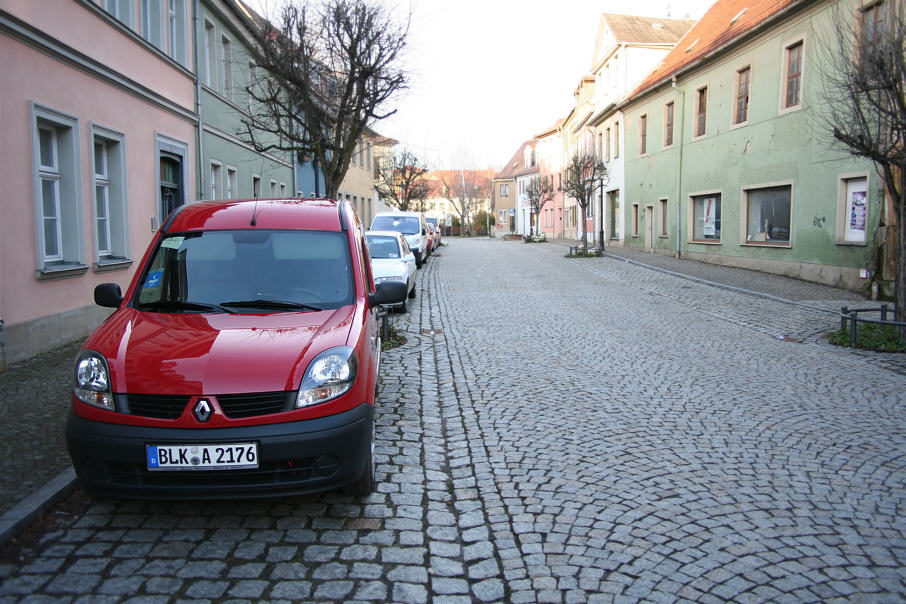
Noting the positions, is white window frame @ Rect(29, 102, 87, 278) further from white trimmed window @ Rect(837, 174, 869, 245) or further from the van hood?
white trimmed window @ Rect(837, 174, 869, 245)

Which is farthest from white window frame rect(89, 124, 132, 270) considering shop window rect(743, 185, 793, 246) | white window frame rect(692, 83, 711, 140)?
white window frame rect(692, 83, 711, 140)

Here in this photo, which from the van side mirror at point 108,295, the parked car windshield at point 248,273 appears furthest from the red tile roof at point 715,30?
the van side mirror at point 108,295

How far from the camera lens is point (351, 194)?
40312 millimetres

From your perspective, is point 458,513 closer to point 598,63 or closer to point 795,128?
point 795,128

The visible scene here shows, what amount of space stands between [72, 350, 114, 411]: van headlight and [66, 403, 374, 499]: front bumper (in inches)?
4.7

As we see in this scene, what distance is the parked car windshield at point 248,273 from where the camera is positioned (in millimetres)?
4828

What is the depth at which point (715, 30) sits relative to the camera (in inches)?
1043

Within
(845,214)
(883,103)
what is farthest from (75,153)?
(845,214)

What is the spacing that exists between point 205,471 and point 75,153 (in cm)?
836

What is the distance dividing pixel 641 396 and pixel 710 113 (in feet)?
63.9

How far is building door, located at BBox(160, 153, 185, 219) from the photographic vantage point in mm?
14695

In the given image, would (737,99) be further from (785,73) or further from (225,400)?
(225,400)

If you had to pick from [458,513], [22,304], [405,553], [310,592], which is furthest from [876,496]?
[22,304]

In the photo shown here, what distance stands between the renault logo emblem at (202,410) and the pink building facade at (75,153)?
5494 mm
